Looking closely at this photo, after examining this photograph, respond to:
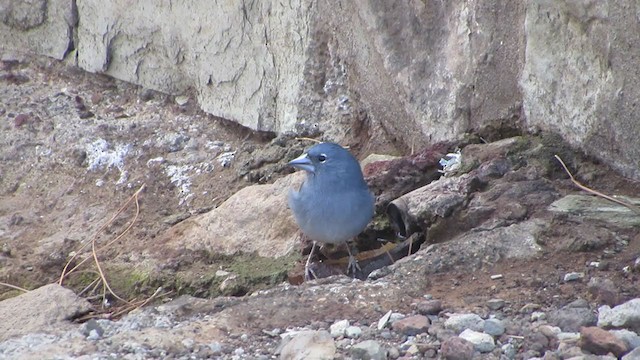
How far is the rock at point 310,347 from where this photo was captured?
10.7 feet

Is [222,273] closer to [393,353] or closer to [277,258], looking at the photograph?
[277,258]

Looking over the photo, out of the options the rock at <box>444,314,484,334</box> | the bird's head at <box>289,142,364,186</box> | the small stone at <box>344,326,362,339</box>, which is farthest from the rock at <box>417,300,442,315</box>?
the bird's head at <box>289,142,364,186</box>

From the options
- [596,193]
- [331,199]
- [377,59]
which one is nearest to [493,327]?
[596,193]

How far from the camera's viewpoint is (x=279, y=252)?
5.08 meters

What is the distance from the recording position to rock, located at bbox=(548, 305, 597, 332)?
3.35 metres

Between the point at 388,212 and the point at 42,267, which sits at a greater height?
the point at 388,212

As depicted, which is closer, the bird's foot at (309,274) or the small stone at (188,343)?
the small stone at (188,343)

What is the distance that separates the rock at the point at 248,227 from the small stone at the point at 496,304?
1.61 meters

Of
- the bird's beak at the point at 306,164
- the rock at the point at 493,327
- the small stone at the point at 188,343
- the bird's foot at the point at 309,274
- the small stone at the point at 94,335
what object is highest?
the bird's beak at the point at 306,164

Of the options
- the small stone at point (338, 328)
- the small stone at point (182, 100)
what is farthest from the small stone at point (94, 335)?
the small stone at point (182, 100)

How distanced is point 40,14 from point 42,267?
6.91 feet

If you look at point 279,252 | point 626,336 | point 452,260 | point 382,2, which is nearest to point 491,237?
point 452,260

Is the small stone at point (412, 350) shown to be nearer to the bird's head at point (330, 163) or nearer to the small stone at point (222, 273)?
the bird's head at point (330, 163)

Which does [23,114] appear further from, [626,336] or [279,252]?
[626,336]
